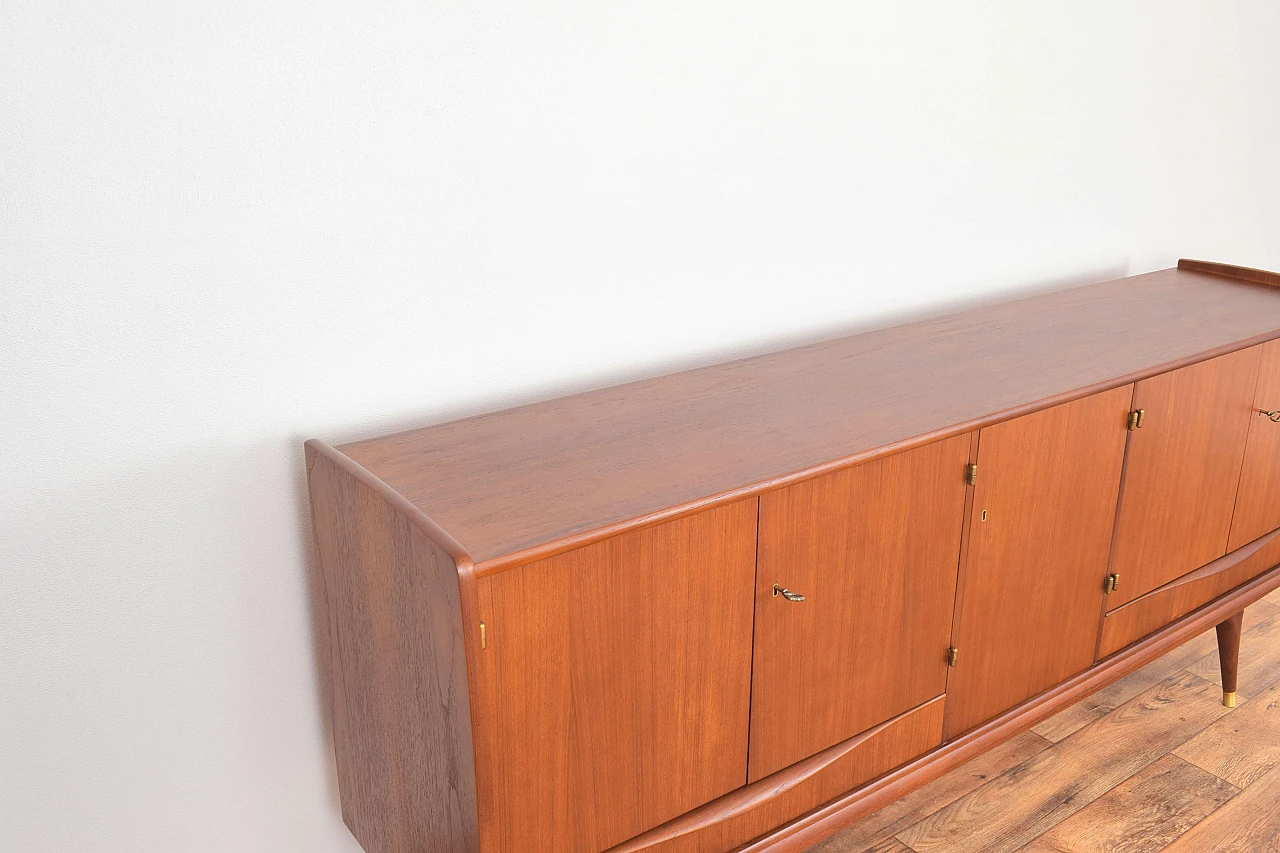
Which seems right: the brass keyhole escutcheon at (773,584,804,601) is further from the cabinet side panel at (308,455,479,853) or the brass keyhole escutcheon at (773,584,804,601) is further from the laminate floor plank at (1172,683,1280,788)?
the laminate floor plank at (1172,683,1280,788)

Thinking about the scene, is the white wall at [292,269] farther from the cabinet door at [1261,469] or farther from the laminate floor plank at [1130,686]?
the laminate floor plank at [1130,686]

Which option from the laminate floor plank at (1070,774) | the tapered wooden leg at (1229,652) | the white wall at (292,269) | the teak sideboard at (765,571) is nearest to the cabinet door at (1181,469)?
the teak sideboard at (765,571)

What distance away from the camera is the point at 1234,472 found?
1702mm

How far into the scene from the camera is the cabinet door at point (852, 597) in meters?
1.17

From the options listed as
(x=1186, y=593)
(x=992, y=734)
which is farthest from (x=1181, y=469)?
(x=992, y=734)

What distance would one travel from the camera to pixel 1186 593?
1.74 metres

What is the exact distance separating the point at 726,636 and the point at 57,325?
0.74 meters

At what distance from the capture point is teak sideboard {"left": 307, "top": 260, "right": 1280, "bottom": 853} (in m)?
1.03

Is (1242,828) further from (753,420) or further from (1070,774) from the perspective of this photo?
(753,420)

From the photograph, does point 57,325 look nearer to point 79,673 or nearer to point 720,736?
point 79,673

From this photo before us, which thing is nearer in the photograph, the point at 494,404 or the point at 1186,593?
the point at 494,404

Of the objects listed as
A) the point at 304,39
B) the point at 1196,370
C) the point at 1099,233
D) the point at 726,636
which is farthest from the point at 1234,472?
the point at 304,39

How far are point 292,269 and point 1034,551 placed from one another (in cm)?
100

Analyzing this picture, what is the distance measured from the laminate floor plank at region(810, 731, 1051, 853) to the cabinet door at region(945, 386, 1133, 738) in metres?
0.25
